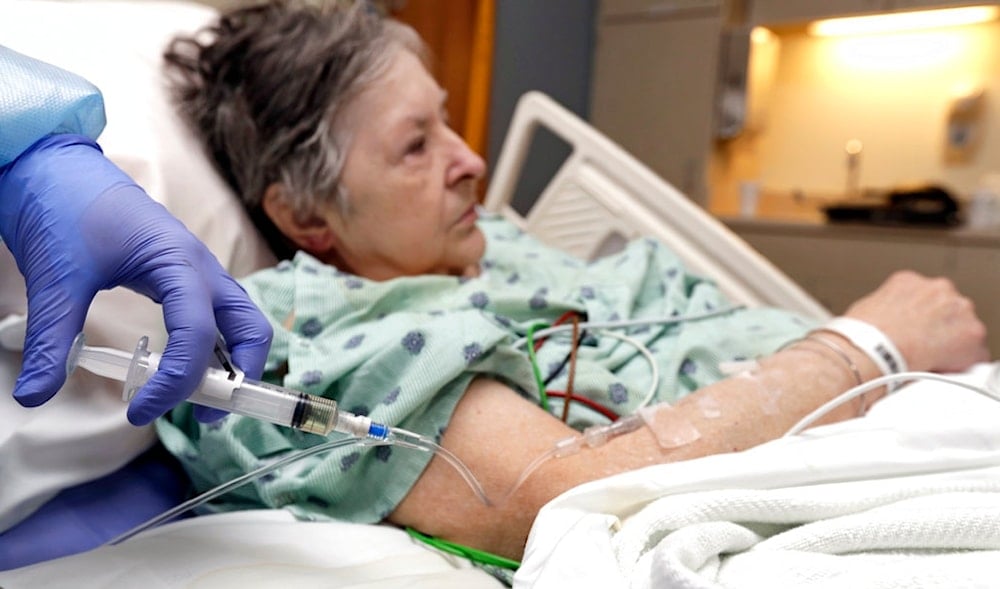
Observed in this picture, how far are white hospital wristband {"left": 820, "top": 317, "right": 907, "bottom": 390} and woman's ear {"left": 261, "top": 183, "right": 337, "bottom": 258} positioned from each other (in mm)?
762

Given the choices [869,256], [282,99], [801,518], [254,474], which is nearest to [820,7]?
[869,256]

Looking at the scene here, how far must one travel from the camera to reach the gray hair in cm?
117

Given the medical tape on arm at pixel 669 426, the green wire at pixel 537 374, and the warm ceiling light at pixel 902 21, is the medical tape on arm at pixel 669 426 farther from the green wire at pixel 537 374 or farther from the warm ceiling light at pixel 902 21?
the warm ceiling light at pixel 902 21

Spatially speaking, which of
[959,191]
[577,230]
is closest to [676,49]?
[959,191]

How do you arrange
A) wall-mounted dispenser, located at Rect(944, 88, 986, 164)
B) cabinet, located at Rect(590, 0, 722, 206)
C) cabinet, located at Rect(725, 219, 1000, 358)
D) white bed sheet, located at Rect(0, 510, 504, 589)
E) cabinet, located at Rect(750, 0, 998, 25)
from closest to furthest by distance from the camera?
white bed sheet, located at Rect(0, 510, 504, 589)
cabinet, located at Rect(725, 219, 1000, 358)
cabinet, located at Rect(750, 0, 998, 25)
wall-mounted dispenser, located at Rect(944, 88, 986, 164)
cabinet, located at Rect(590, 0, 722, 206)

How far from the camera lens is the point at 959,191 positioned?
330 cm

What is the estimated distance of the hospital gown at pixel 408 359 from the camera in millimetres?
835

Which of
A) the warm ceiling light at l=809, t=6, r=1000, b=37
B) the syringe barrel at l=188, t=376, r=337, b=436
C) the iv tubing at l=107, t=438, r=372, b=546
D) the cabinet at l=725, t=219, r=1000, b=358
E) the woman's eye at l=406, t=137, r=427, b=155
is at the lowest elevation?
the cabinet at l=725, t=219, r=1000, b=358

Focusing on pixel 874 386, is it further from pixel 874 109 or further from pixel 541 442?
pixel 874 109

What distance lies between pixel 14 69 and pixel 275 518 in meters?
0.51

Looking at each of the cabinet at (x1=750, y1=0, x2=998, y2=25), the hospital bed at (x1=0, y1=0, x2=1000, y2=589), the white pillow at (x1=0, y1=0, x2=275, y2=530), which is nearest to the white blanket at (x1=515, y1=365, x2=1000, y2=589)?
the hospital bed at (x1=0, y1=0, x2=1000, y2=589)

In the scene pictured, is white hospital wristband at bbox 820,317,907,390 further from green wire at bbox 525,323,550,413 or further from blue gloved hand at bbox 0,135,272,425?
blue gloved hand at bbox 0,135,272,425

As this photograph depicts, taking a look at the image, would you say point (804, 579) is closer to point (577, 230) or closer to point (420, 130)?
point (420, 130)

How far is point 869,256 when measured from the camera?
301 centimetres
